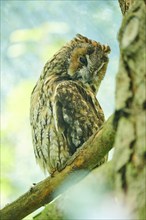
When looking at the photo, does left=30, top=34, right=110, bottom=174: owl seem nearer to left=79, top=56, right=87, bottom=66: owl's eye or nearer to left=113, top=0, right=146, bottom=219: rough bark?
left=79, top=56, right=87, bottom=66: owl's eye

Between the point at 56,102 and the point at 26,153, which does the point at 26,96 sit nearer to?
the point at 26,153

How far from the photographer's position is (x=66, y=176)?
2.41 meters

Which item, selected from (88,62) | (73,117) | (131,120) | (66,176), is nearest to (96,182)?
(131,120)

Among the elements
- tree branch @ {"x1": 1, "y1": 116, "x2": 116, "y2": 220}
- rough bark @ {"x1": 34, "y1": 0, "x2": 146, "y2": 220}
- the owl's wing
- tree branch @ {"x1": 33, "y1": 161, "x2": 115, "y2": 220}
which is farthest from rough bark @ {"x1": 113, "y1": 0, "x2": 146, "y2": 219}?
the owl's wing

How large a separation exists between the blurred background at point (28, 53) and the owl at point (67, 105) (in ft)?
3.07

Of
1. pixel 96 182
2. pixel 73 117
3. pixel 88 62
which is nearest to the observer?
pixel 96 182

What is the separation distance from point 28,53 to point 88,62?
2.49 metres

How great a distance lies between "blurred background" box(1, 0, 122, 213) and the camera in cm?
481

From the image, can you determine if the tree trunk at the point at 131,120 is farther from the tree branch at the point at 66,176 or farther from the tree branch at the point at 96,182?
the tree branch at the point at 66,176

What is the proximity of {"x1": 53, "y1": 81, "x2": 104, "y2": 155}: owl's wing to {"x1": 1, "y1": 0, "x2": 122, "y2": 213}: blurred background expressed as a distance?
3.59ft

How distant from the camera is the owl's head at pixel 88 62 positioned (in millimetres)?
3541

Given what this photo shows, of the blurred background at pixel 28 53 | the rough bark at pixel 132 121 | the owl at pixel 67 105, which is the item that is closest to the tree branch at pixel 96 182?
the rough bark at pixel 132 121

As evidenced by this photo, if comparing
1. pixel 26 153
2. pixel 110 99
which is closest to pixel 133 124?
pixel 26 153

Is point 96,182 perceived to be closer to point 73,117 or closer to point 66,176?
point 66,176
